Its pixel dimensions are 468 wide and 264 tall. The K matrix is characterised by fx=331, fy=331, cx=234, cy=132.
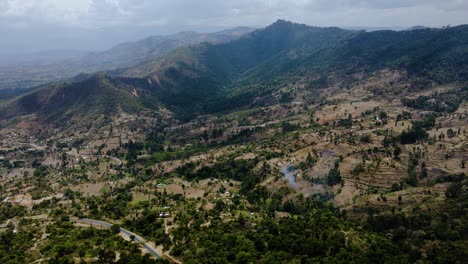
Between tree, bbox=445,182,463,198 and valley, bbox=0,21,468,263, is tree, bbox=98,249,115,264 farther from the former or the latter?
tree, bbox=445,182,463,198

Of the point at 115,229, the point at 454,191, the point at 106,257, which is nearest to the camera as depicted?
the point at 106,257

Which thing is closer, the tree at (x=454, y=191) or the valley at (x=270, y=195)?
the valley at (x=270, y=195)

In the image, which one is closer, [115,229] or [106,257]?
[106,257]

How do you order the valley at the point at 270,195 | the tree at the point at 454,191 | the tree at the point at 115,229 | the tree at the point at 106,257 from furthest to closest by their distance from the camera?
the tree at the point at 454,191
the tree at the point at 115,229
the valley at the point at 270,195
the tree at the point at 106,257

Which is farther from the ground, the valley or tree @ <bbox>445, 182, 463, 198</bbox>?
tree @ <bbox>445, 182, 463, 198</bbox>

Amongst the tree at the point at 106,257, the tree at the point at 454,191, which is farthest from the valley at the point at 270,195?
the tree at the point at 454,191

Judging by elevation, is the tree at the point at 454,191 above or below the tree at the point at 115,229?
above

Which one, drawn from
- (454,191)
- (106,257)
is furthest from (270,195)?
(106,257)

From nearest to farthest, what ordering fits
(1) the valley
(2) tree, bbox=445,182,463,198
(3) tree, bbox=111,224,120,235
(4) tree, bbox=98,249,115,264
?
(4) tree, bbox=98,249,115,264 < (1) the valley < (3) tree, bbox=111,224,120,235 < (2) tree, bbox=445,182,463,198

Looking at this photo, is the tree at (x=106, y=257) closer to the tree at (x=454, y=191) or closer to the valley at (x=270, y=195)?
the valley at (x=270, y=195)

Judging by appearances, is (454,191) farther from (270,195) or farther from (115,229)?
(115,229)

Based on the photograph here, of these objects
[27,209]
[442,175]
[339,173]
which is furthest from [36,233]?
[442,175]

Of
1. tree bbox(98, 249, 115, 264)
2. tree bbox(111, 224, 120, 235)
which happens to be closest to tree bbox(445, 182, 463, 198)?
tree bbox(98, 249, 115, 264)
